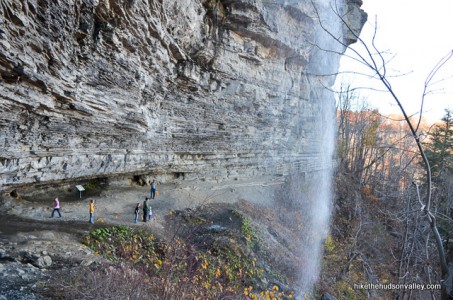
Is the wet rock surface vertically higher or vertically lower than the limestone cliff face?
lower

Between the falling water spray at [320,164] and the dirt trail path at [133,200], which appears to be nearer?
the dirt trail path at [133,200]

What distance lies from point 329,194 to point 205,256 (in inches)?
653

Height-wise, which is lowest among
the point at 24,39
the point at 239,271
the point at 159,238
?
the point at 239,271

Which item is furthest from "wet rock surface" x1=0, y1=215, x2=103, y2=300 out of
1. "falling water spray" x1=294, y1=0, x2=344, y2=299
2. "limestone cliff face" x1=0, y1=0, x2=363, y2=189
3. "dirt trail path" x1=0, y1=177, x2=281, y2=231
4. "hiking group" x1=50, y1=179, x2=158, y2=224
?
"falling water spray" x1=294, y1=0, x2=344, y2=299

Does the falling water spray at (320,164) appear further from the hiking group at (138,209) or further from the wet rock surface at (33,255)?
the wet rock surface at (33,255)

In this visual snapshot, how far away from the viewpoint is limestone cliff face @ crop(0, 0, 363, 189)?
23.5 ft

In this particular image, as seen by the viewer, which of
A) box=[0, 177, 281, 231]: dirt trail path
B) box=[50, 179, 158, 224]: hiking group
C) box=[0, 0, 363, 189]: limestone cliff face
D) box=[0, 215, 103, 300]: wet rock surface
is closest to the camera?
box=[0, 215, 103, 300]: wet rock surface

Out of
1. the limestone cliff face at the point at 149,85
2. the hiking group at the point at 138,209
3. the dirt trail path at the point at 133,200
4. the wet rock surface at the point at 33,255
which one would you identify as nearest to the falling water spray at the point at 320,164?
the limestone cliff face at the point at 149,85

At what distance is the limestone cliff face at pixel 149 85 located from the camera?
7152 millimetres

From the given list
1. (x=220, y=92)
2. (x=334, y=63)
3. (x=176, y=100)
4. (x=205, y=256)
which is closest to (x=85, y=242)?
(x=205, y=256)

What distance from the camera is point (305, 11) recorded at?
51.6 feet

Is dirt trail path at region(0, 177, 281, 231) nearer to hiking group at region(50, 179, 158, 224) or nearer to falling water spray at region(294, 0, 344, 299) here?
hiking group at region(50, 179, 158, 224)

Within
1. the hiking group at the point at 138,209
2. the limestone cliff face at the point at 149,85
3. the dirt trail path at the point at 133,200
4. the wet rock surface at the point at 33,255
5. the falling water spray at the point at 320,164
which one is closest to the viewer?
the wet rock surface at the point at 33,255

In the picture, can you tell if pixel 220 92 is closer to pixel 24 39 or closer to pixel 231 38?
pixel 231 38
